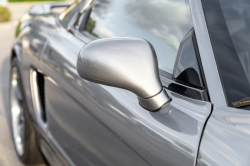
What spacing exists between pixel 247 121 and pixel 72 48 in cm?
116

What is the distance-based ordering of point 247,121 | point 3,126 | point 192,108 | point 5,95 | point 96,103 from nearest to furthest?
point 247,121 → point 192,108 → point 96,103 → point 3,126 → point 5,95

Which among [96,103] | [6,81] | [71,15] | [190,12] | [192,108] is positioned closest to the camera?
[192,108]

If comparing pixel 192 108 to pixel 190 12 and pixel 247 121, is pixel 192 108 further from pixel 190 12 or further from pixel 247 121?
pixel 190 12

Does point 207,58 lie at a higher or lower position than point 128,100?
higher

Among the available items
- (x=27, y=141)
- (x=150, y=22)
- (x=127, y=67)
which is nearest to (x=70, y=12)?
(x=150, y=22)

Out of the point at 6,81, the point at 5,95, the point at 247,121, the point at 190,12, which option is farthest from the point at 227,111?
the point at 6,81

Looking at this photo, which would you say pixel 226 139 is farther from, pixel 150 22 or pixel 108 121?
pixel 150 22

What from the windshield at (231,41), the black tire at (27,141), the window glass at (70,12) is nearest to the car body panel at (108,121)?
the windshield at (231,41)

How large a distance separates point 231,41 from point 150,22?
526mm

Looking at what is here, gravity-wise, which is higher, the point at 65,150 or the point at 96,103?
the point at 96,103

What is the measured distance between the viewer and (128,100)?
134cm

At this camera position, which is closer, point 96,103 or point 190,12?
point 190,12

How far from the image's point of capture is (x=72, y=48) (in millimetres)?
1911

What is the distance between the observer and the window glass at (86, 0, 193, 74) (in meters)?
1.44
